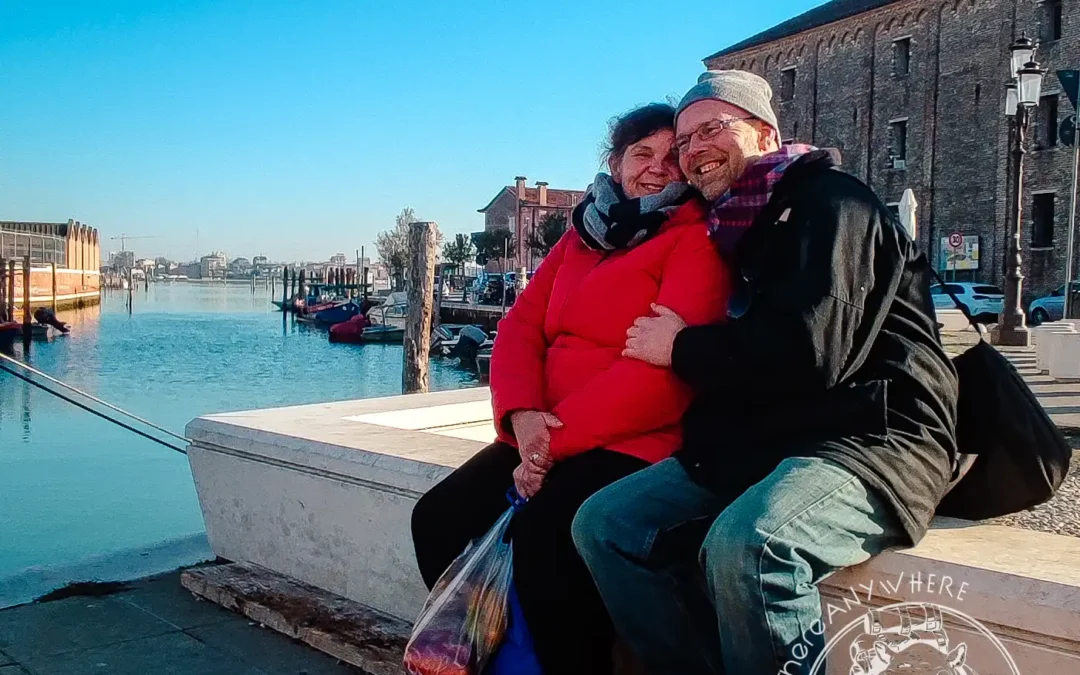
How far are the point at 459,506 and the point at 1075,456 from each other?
11.5 ft

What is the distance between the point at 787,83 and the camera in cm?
4131

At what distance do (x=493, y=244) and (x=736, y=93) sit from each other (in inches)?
3115

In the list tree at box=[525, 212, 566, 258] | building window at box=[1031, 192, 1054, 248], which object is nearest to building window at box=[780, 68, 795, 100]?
building window at box=[1031, 192, 1054, 248]

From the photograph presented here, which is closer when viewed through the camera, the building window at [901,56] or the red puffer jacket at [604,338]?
the red puffer jacket at [604,338]

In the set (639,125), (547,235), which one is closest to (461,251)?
(547,235)

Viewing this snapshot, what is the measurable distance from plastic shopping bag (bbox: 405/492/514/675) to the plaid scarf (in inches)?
36.2

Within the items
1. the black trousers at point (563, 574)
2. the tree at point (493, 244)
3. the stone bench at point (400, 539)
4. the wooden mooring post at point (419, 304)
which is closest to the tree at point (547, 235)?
the tree at point (493, 244)

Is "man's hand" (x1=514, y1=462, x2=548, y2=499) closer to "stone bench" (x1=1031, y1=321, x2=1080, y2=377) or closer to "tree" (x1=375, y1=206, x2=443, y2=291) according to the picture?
"stone bench" (x1=1031, y1=321, x2=1080, y2=377)

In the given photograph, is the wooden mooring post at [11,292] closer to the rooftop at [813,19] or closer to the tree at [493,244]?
the rooftop at [813,19]

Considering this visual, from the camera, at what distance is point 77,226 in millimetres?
92000

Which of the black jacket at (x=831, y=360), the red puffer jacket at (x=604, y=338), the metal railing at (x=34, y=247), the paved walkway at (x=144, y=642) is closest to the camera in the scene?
the black jacket at (x=831, y=360)

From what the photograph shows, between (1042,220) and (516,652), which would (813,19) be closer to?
(1042,220)

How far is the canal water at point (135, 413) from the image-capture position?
772 cm

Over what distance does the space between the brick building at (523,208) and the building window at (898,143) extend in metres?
39.7
